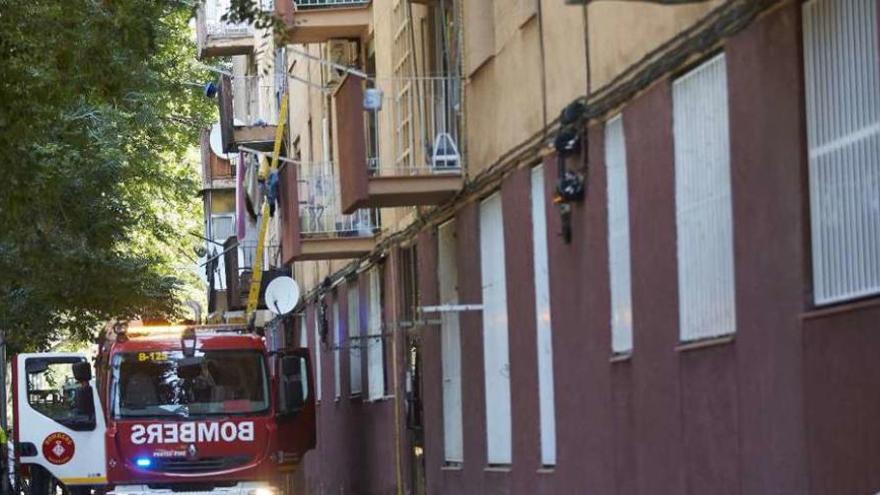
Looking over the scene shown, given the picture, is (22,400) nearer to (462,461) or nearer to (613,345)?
(462,461)

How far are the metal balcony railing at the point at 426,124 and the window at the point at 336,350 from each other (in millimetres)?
8049

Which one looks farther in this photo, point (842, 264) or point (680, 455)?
point (680, 455)

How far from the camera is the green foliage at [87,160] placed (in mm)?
20234

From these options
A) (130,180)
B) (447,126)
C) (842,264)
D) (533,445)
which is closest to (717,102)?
(842,264)

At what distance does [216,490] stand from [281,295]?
22.2 feet

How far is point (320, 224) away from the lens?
27.6 meters

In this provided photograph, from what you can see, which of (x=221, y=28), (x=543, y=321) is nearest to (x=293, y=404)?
(x=543, y=321)

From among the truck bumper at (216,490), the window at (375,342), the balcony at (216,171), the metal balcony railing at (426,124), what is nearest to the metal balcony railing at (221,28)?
the balcony at (216,171)

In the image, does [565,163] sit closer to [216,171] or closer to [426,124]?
[426,124]

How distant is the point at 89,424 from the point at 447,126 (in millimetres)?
8396

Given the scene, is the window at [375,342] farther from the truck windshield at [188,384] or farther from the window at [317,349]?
the window at [317,349]

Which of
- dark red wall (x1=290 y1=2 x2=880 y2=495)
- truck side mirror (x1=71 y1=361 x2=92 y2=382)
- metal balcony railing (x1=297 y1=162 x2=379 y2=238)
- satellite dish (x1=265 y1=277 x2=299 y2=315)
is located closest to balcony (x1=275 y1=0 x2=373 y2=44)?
metal balcony railing (x1=297 y1=162 x2=379 y2=238)

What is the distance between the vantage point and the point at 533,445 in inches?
717

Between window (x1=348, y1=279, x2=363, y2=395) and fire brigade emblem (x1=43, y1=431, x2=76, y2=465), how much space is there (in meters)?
4.33
